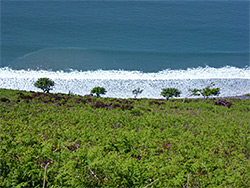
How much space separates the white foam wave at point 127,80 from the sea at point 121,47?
9 cm

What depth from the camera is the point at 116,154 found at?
164 inches

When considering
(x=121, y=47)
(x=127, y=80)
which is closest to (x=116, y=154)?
(x=127, y=80)

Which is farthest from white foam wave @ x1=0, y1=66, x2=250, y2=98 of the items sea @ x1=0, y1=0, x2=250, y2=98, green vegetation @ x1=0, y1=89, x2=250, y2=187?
green vegetation @ x1=0, y1=89, x2=250, y2=187

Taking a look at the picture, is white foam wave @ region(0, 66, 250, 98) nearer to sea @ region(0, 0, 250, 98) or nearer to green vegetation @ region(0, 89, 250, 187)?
sea @ region(0, 0, 250, 98)

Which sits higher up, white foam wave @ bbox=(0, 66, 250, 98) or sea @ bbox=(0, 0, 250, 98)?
sea @ bbox=(0, 0, 250, 98)

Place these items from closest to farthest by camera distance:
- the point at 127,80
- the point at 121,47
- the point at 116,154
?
the point at 116,154 < the point at 127,80 < the point at 121,47

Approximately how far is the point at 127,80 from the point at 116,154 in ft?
59.4

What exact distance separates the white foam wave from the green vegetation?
13683 millimetres

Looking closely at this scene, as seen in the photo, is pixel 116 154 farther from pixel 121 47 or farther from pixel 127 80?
pixel 121 47

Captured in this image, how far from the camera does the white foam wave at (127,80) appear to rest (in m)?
20.7

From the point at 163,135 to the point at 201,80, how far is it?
18.8 metres

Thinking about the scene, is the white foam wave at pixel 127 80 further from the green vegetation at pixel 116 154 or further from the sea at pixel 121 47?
the green vegetation at pixel 116 154

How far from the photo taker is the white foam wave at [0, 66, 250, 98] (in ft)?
67.8

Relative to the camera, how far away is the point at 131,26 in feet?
116
